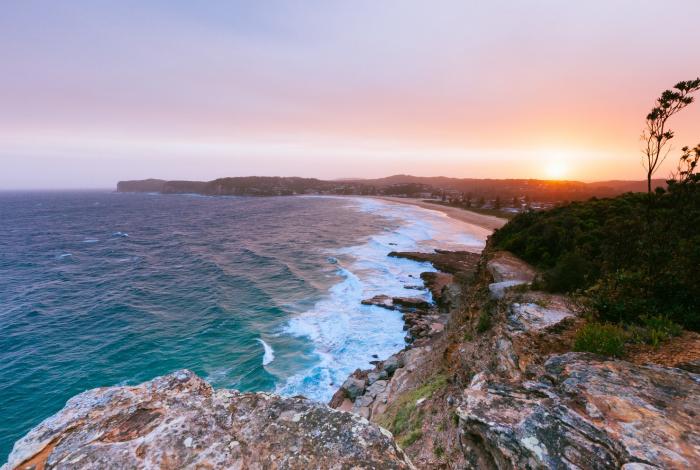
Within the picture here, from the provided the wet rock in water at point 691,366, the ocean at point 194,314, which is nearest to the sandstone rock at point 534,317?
the wet rock in water at point 691,366

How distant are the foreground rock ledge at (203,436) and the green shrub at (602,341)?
525 centimetres

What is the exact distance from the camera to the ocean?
662 inches

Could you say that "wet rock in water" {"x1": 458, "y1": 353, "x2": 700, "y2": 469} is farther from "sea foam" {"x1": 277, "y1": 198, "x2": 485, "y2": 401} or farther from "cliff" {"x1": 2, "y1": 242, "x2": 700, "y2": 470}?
"sea foam" {"x1": 277, "y1": 198, "x2": 485, "y2": 401}

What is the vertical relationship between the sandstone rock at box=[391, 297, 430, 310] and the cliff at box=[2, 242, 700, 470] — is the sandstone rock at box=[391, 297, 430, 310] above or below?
below

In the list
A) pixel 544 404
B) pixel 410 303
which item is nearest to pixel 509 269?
pixel 410 303

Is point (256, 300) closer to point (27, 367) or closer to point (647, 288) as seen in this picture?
point (27, 367)

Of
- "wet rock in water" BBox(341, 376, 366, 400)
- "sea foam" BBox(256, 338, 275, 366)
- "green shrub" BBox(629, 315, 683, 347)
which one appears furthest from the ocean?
"green shrub" BBox(629, 315, 683, 347)

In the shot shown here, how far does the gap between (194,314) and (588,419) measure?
25.4 metres

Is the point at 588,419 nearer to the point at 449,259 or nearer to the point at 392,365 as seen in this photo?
the point at 392,365

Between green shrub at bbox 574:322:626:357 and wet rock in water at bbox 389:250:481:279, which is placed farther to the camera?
wet rock in water at bbox 389:250:481:279

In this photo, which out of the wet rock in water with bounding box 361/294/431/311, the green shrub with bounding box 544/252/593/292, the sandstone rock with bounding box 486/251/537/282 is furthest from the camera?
the wet rock in water with bounding box 361/294/431/311

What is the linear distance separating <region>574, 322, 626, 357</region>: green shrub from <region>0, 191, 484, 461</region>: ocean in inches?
473

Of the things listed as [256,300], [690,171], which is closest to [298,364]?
[256,300]

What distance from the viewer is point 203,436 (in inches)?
151
